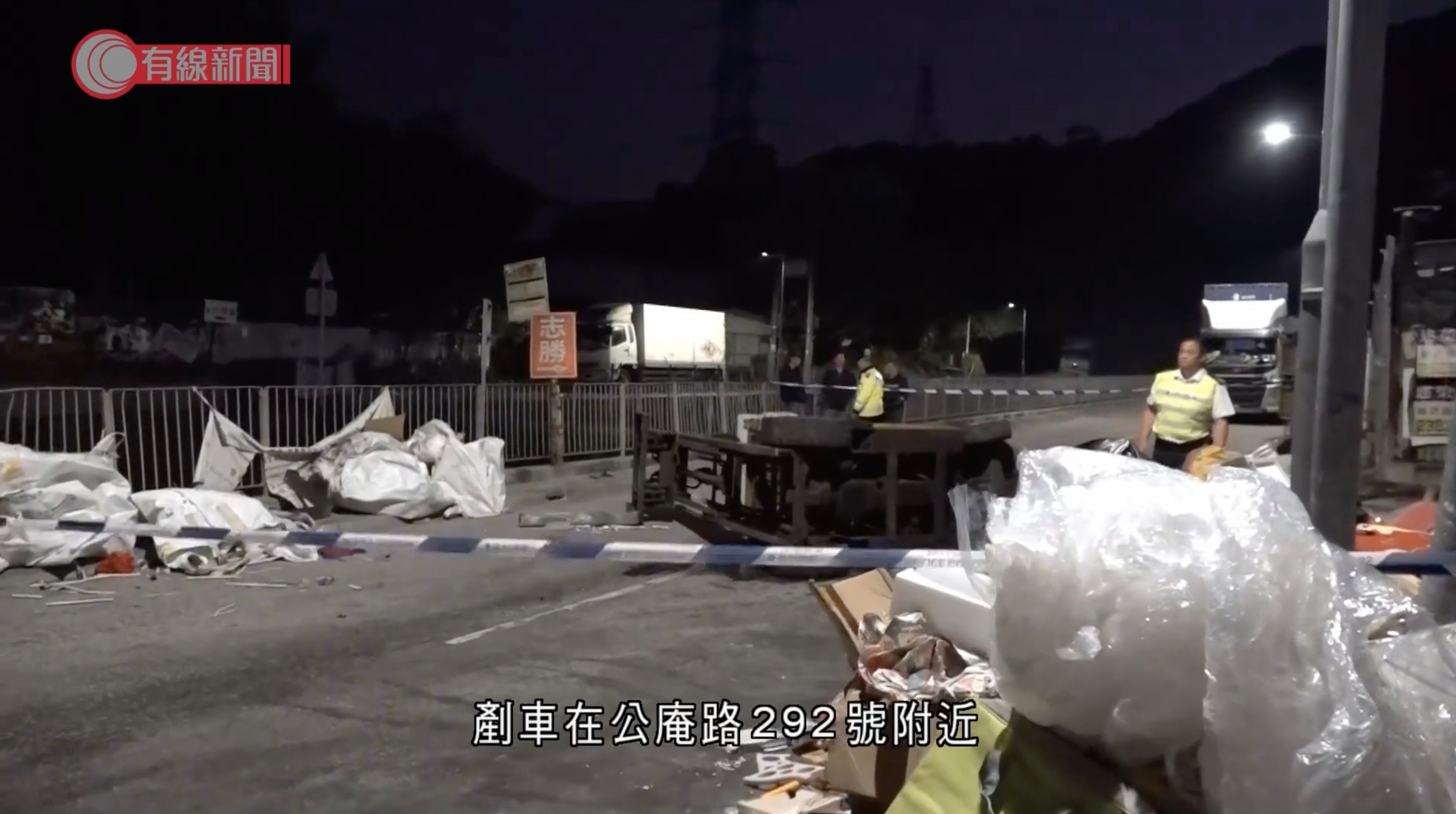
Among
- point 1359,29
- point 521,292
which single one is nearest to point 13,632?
point 1359,29

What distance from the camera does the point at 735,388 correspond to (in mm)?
20609

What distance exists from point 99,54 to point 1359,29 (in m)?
24.2

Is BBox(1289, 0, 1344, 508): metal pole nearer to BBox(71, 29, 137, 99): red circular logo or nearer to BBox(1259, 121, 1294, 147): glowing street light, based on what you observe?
BBox(1259, 121, 1294, 147): glowing street light

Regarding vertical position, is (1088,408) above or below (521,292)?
below

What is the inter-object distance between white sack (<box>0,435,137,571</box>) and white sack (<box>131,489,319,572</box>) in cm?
19

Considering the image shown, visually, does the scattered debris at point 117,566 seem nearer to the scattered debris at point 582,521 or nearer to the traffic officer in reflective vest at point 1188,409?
the scattered debris at point 582,521

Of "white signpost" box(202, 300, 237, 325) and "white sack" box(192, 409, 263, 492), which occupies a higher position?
"white signpost" box(202, 300, 237, 325)

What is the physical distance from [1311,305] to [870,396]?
9735 millimetres

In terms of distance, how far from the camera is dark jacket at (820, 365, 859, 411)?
19.6m

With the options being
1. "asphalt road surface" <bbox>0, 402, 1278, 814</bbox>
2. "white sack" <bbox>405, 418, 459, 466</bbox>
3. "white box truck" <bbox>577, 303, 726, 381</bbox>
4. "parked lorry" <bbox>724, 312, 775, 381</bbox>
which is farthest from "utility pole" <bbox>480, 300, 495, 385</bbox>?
"parked lorry" <bbox>724, 312, 775, 381</bbox>

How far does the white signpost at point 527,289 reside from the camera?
16406 mm

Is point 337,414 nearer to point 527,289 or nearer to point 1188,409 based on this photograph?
point 527,289

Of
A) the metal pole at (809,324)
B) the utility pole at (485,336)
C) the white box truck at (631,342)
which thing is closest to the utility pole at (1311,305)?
the utility pole at (485,336)

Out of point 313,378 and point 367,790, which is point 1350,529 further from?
point 313,378
